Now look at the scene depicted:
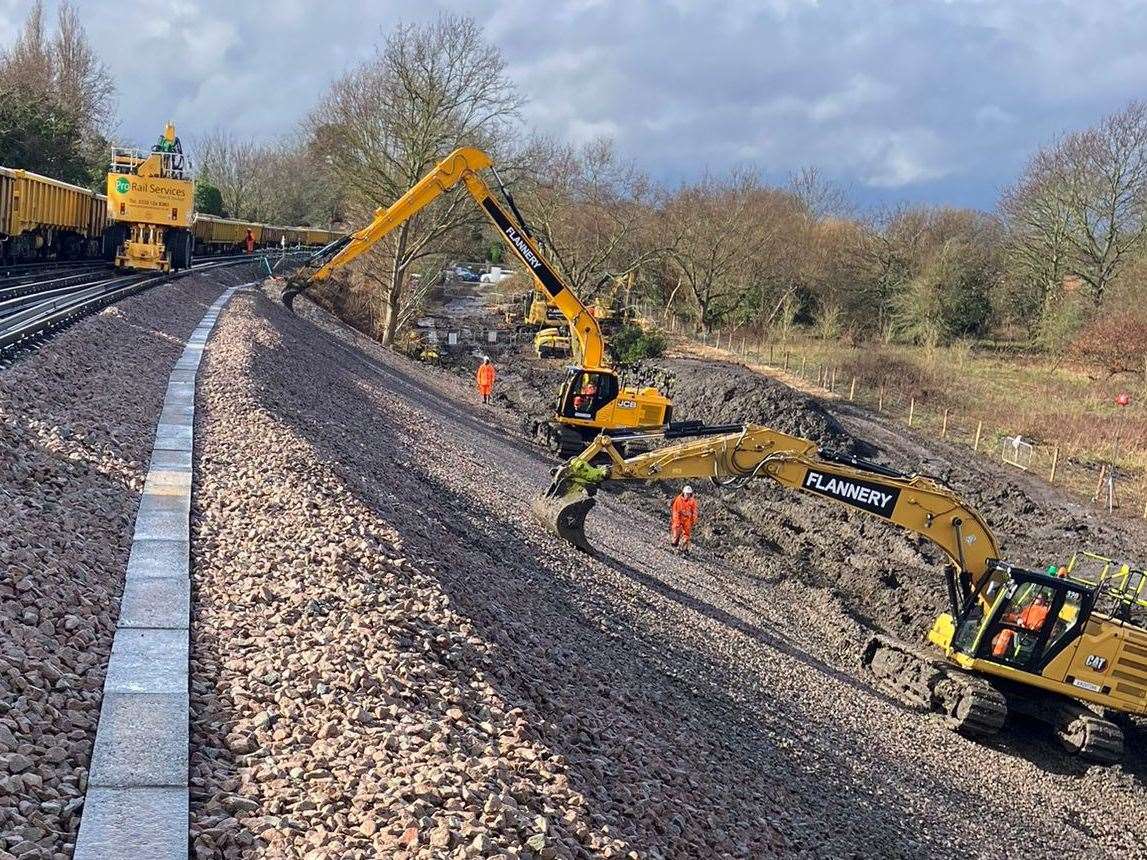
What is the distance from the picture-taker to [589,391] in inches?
924

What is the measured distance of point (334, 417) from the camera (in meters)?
16.8

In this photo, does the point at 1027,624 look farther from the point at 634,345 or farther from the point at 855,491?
the point at 634,345

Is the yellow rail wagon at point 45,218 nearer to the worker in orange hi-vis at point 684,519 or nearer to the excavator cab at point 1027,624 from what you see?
the worker in orange hi-vis at point 684,519

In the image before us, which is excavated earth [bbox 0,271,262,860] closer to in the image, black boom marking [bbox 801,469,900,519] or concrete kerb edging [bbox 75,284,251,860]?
concrete kerb edging [bbox 75,284,251,860]

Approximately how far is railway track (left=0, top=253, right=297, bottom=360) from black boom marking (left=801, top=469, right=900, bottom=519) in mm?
11355

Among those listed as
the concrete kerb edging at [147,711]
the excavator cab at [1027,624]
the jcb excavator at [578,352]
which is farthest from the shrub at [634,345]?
the concrete kerb edging at [147,711]

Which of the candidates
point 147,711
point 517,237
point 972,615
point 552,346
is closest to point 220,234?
point 552,346

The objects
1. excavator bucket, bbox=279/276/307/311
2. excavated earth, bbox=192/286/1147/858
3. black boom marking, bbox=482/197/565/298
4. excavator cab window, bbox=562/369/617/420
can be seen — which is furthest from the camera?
excavator bucket, bbox=279/276/307/311

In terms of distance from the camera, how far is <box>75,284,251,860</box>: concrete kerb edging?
15.5 feet

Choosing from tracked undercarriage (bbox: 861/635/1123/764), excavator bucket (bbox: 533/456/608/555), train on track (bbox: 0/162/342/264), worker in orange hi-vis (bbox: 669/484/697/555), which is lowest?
tracked undercarriage (bbox: 861/635/1123/764)

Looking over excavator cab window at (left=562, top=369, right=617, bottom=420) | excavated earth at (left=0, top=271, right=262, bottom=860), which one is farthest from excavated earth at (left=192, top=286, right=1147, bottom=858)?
excavator cab window at (left=562, top=369, right=617, bottom=420)

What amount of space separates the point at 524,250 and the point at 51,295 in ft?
34.8

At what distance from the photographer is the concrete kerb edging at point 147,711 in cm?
473

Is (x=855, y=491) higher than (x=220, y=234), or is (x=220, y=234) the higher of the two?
(x=220, y=234)
